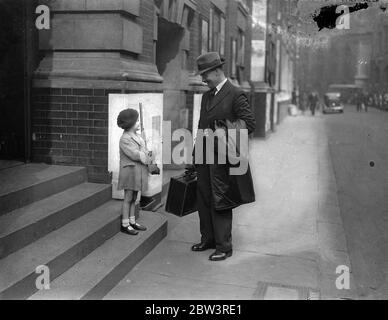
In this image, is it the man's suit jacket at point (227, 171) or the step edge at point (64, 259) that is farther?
the man's suit jacket at point (227, 171)

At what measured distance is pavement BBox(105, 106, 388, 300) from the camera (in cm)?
465

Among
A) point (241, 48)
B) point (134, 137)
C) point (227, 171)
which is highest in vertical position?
point (241, 48)

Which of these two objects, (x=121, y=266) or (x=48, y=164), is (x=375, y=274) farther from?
(x=48, y=164)

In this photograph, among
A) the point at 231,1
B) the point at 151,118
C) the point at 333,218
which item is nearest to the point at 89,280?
the point at 151,118

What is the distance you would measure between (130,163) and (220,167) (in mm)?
973

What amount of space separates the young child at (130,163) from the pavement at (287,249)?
0.63m

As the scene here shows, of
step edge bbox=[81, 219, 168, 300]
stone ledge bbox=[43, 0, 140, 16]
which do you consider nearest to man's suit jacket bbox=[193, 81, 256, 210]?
step edge bbox=[81, 219, 168, 300]

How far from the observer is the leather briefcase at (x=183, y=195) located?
5.55 m

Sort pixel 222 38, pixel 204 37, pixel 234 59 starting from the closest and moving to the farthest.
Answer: pixel 204 37 → pixel 222 38 → pixel 234 59

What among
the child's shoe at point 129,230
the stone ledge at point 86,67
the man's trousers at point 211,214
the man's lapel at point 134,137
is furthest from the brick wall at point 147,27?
the child's shoe at point 129,230

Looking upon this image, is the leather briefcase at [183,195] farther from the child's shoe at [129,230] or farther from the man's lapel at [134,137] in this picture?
the man's lapel at [134,137]

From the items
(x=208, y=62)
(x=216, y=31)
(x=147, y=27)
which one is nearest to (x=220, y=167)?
(x=208, y=62)

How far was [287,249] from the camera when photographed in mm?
5855

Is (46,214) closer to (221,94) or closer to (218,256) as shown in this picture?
(218,256)
